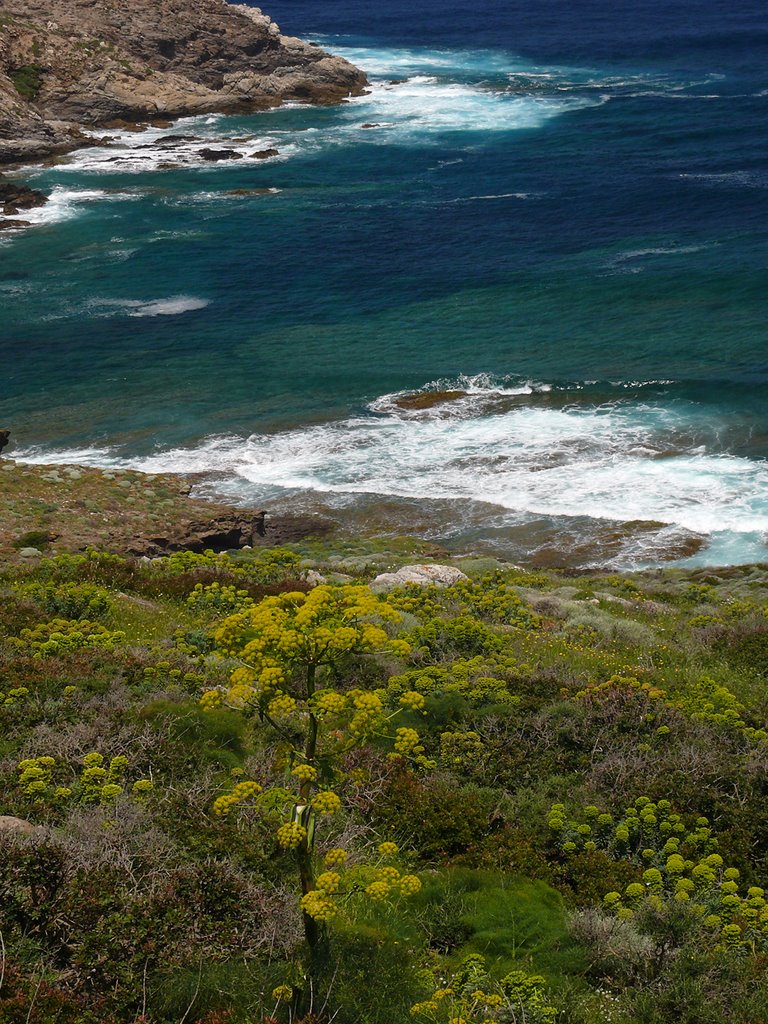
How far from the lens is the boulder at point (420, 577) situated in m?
19.3

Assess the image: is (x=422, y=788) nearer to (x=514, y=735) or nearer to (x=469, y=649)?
(x=514, y=735)

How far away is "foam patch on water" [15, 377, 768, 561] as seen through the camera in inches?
1117

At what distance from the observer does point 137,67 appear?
7694 centimetres

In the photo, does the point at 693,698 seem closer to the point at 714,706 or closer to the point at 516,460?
the point at 714,706

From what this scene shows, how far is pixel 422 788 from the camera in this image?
36.4 feet

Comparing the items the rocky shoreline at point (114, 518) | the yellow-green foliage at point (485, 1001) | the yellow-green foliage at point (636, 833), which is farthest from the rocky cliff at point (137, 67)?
the yellow-green foliage at point (485, 1001)

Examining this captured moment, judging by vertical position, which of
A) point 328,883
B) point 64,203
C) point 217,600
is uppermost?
point 64,203

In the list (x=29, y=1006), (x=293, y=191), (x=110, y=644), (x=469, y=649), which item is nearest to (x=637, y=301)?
(x=293, y=191)

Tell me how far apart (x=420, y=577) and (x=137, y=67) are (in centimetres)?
6857

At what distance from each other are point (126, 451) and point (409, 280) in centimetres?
1813

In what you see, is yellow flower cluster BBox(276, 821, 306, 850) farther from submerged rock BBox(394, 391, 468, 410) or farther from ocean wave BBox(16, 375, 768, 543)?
submerged rock BBox(394, 391, 468, 410)

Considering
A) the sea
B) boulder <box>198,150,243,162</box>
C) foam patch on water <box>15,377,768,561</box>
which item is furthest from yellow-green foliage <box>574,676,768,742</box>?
boulder <box>198,150,243,162</box>

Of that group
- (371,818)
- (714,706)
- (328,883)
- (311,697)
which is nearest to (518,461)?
(714,706)

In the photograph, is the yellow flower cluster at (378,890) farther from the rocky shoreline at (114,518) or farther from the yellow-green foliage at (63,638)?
the rocky shoreline at (114,518)
